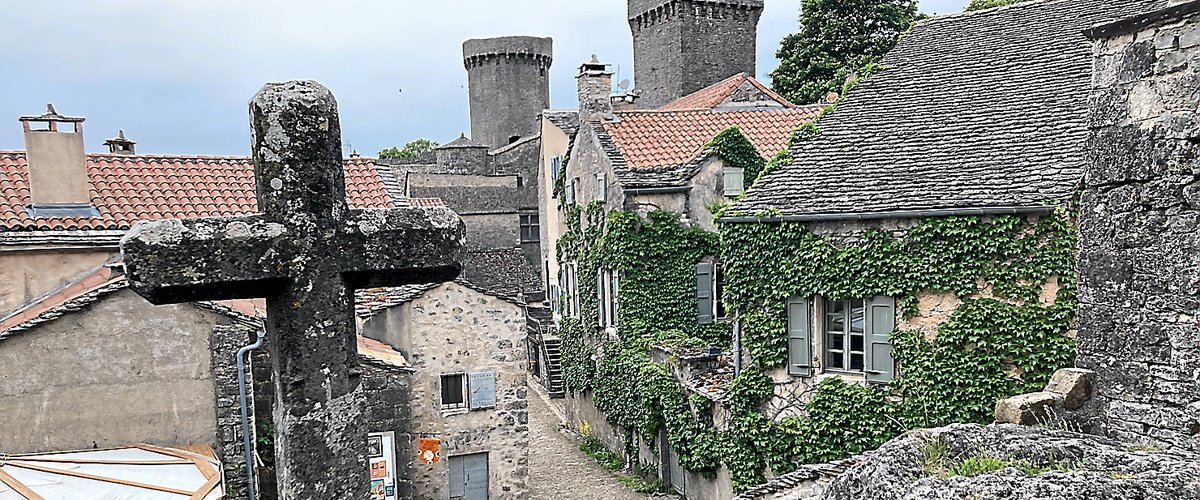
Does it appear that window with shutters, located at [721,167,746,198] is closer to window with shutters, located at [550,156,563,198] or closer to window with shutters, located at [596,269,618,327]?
window with shutters, located at [596,269,618,327]

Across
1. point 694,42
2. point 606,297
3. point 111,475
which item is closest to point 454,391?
point 606,297

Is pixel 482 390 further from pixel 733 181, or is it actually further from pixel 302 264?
pixel 302 264

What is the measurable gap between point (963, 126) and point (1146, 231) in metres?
5.21

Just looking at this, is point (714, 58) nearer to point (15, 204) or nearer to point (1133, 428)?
point (15, 204)

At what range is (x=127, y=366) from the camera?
10453 mm

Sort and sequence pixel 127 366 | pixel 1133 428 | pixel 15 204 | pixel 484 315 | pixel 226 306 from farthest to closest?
pixel 484 315, pixel 15 204, pixel 226 306, pixel 127 366, pixel 1133 428

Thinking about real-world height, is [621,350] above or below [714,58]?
below

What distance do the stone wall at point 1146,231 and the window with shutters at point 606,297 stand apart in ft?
38.7

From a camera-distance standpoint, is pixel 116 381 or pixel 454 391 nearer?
pixel 116 381

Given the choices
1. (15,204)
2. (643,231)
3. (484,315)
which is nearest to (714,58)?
(643,231)

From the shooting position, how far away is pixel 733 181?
60.5ft

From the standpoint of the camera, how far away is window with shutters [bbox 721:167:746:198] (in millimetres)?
18359

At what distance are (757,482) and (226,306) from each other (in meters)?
8.42

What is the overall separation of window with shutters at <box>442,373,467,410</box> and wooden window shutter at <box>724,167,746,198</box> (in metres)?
7.35
